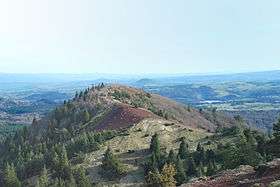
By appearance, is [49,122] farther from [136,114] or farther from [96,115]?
[136,114]

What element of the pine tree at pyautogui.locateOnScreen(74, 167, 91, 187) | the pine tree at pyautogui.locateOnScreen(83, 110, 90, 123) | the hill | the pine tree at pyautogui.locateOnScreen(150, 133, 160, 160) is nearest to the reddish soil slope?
the hill

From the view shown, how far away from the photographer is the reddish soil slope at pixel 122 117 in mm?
155000

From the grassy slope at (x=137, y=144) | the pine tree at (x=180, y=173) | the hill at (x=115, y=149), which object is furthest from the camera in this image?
the grassy slope at (x=137, y=144)

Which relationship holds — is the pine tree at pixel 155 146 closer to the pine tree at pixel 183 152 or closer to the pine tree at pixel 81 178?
the pine tree at pixel 183 152

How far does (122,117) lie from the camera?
161 meters

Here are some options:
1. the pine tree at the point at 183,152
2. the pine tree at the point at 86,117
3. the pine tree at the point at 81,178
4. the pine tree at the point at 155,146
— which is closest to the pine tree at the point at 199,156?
the pine tree at the point at 183,152

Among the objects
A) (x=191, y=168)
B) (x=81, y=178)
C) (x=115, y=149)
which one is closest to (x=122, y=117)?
(x=115, y=149)

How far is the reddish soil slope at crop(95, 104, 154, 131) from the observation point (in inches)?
6102

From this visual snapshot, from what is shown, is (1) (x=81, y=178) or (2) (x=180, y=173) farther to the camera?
(1) (x=81, y=178)

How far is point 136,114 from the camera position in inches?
6314

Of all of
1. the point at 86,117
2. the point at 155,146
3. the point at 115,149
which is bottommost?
the point at 115,149

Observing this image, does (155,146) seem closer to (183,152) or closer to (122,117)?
(183,152)

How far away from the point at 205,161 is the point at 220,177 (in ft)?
155

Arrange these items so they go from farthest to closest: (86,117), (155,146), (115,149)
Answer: (86,117) < (115,149) < (155,146)
